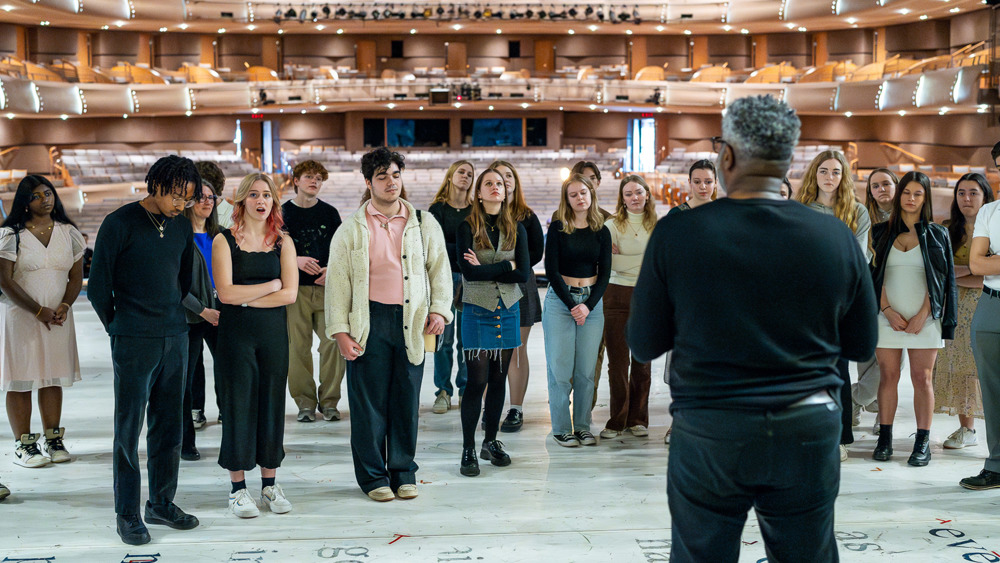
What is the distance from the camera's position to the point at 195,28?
28500mm

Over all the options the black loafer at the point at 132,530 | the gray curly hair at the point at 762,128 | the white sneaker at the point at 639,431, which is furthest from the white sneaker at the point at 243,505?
the gray curly hair at the point at 762,128

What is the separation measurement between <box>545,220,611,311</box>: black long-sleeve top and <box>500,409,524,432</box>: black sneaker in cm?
83

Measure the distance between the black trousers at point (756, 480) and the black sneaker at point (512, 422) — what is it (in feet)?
11.3

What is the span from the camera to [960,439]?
16.9 feet

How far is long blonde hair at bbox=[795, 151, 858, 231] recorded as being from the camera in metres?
4.68

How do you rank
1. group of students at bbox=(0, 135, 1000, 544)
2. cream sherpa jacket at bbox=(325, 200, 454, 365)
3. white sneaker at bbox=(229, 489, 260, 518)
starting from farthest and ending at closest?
cream sherpa jacket at bbox=(325, 200, 454, 365) → white sneaker at bbox=(229, 489, 260, 518) → group of students at bbox=(0, 135, 1000, 544)

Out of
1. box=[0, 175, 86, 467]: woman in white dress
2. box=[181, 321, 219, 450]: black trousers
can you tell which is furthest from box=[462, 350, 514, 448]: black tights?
box=[0, 175, 86, 467]: woman in white dress

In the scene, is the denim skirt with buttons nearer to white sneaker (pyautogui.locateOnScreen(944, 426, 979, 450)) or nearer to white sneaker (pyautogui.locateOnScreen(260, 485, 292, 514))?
white sneaker (pyautogui.locateOnScreen(260, 485, 292, 514))

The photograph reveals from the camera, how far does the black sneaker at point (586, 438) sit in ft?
17.1

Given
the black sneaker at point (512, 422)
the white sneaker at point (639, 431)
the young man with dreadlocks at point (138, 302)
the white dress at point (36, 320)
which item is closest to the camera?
the young man with dreadlocks at point (138, 302)

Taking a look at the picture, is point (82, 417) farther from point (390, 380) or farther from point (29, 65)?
point (29, 65)

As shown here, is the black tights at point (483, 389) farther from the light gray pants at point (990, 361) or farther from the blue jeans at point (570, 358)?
the light gray pants at point (990, 361)

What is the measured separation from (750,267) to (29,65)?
25912 millimetres

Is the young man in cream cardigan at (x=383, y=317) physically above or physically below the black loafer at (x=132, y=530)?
above
